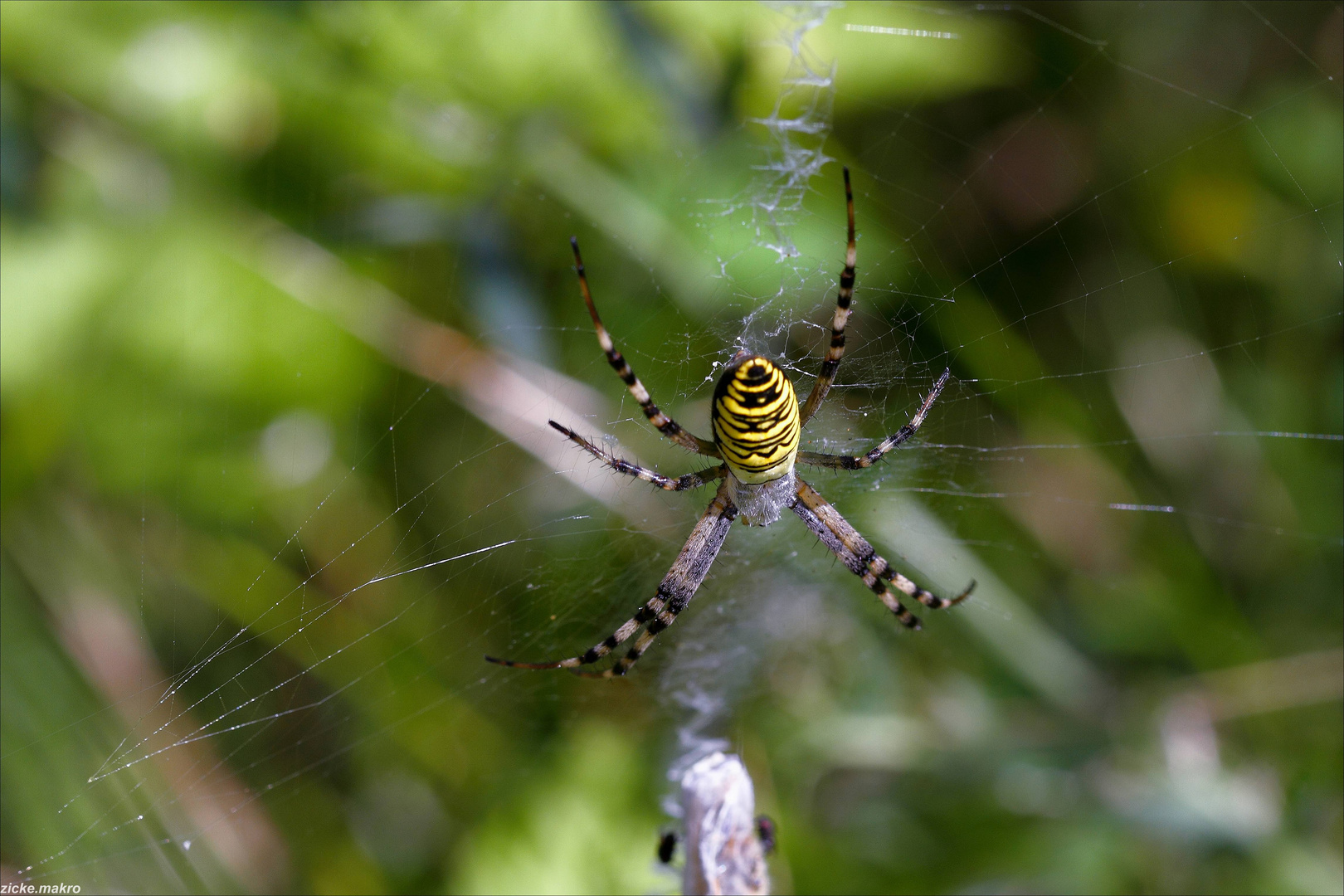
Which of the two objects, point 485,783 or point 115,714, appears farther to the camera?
point 485,783

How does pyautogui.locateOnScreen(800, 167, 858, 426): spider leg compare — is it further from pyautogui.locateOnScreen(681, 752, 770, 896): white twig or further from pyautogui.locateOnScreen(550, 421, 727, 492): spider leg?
pyautogui.locateOnScreen(681, 752, 770, 896): white twig

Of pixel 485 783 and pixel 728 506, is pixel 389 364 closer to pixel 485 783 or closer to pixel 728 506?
pixel 728 506

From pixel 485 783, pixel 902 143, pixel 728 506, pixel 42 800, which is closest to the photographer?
pixel 42 800

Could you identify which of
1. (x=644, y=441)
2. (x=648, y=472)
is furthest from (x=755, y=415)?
(x=644, y=441)

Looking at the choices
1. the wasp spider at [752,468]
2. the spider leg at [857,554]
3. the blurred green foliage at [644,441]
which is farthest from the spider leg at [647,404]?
the spider leg at [857,554]

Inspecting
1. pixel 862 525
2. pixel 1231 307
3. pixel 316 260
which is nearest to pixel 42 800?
pixel 316 260

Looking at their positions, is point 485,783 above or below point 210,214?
below
